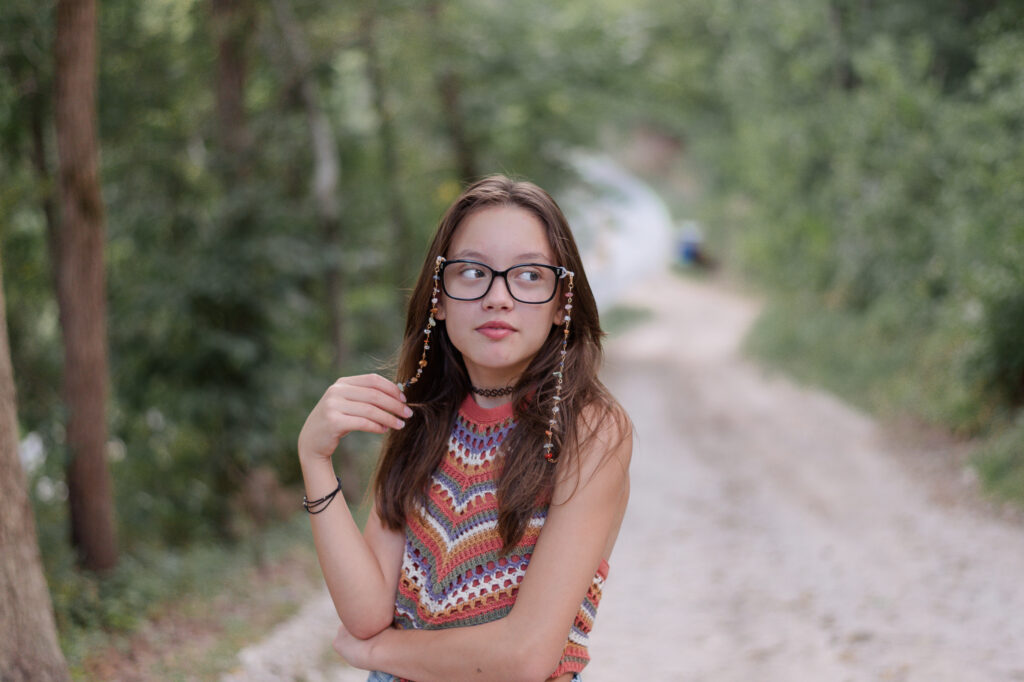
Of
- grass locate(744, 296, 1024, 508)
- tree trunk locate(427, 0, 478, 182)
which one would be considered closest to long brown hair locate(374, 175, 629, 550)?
grass locate(744, 296, 1024, 508)

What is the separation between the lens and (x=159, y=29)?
305 inches

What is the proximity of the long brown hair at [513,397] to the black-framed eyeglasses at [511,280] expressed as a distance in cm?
5

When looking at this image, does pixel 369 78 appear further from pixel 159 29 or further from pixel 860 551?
pixel 860 551

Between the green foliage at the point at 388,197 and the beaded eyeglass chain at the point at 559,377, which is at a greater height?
the green foliage at the point at 388,197

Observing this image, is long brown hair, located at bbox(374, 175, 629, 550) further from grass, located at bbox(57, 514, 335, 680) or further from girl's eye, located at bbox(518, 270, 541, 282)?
grass, located at bbox(57, 514, 335, 680)

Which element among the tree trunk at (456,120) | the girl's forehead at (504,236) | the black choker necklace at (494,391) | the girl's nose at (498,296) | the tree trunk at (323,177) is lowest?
the black choker necklace at (494,391)

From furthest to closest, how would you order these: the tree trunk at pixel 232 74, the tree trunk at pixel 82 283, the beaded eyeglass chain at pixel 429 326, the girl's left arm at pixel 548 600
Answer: the tree trunk at pixel 232 74, the tree trunk at pixel 82 283, the beaded eyeglass chain at pixel 429 326, the girl's left arm at pixel 548 600

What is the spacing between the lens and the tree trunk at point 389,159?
8.75m

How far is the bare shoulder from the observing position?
1.70 m

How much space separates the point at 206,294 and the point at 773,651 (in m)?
4.81

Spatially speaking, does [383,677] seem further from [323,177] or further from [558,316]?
[323,177]

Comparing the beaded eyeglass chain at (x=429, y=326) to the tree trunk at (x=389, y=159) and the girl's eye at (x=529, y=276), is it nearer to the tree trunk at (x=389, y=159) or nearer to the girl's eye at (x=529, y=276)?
the girl's eye at (x=529, y=276)

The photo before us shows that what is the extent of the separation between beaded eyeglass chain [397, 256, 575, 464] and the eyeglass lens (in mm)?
34

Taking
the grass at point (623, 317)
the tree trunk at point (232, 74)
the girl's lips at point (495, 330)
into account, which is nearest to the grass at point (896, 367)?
the grass at point (623, 317)
